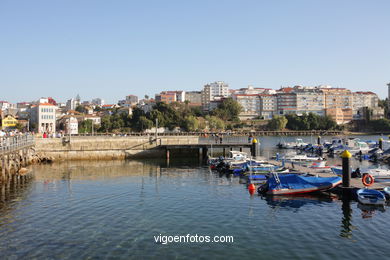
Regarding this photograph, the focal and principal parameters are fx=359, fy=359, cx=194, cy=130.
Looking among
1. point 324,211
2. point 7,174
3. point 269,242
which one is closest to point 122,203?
point 269,242

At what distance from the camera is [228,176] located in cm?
4369

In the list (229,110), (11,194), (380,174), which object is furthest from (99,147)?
(229,110)

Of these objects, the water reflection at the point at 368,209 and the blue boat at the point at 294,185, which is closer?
the water reflection at the point at 368,209

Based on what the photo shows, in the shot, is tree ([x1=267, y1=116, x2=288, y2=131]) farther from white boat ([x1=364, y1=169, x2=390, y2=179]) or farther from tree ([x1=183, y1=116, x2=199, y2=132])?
white boat ([x1=364, y1=169, x2=390, y2=179])

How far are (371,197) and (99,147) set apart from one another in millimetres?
47060

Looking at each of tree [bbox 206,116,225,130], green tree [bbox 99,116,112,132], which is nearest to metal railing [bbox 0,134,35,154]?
green tree [bbox 99,116,112,132]

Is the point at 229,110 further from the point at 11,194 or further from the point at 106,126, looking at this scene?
the point at 11,194

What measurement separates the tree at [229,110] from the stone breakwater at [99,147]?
118579mm

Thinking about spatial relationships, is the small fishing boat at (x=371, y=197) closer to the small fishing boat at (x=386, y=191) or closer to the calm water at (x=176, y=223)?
the calm water at (x=176, y=223)

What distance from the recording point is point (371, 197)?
28.0 meters

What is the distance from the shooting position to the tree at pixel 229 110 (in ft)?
606

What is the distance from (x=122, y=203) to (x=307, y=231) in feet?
48.7

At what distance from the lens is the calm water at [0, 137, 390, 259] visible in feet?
61.6

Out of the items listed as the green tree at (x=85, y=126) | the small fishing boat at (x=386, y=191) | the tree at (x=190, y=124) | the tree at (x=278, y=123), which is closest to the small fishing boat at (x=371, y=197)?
the small fishing boat at (x=386, y=191)
